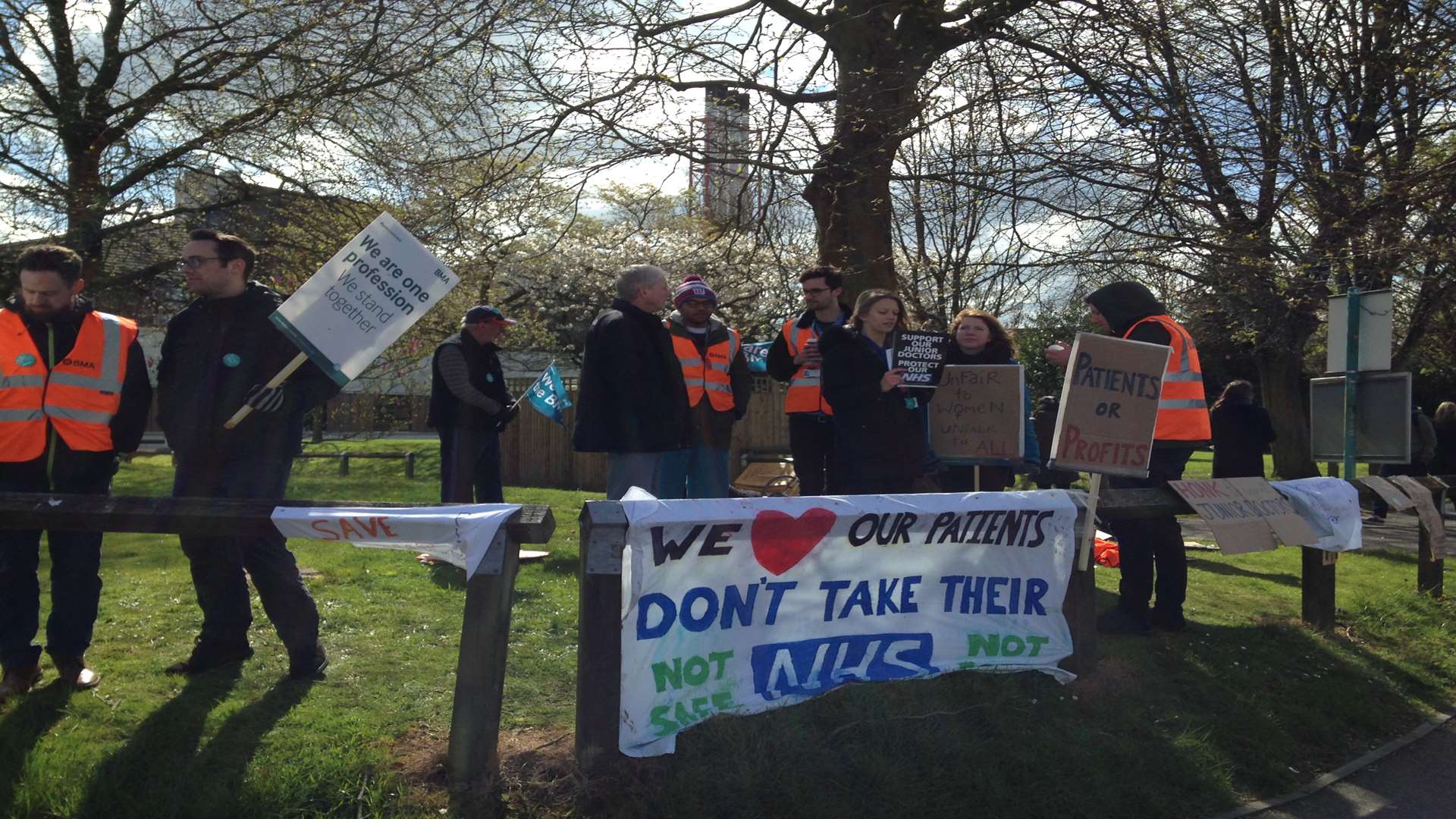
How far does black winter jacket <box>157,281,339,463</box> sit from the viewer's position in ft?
15.6

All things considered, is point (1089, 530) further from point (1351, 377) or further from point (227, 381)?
point (1351, 377)

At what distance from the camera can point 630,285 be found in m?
5.93

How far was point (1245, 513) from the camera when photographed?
19.3ft

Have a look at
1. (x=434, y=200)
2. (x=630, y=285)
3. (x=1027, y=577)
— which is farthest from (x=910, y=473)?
(x=434, y=200)

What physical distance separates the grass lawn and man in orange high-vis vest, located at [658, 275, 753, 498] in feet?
3.48

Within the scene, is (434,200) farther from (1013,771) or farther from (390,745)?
(1013,771)

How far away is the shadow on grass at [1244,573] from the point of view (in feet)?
30.3

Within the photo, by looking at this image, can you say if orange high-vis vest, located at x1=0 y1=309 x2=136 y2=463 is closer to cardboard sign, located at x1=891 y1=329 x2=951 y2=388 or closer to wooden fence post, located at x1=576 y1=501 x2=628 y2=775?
wooden fence post, located at x1=576 y1=501 x2=628 y2=775

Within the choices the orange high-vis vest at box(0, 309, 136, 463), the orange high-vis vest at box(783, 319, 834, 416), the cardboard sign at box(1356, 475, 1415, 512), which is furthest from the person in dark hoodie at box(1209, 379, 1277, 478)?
the orange high-vis vest at box(0, 309, 136, 463)

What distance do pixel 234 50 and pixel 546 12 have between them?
5.90 metres

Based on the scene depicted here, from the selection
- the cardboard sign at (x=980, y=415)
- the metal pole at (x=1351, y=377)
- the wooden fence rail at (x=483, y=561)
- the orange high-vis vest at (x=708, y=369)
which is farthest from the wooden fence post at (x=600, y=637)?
the metal pole at (x=1351, y=377)

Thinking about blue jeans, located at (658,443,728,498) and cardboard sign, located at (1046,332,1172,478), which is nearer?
cardboard sign, located at (1046,332,1172,478)

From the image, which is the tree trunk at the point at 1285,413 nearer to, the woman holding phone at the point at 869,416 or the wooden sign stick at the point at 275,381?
the woman holding phone at the point at 869,416

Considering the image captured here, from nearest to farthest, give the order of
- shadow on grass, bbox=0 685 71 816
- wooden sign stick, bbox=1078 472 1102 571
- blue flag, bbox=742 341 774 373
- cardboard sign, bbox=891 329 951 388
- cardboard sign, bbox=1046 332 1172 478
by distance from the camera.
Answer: shadow on grass, bbox=0 685 71 816 → wooden sign stick, bbox=1078 472 1102 571 → cardboard sign, bbox=1046 332 1172 478 → cardboard sign, bbox=891 329 951 388 → blue flag, bbox=742 341 774 373
